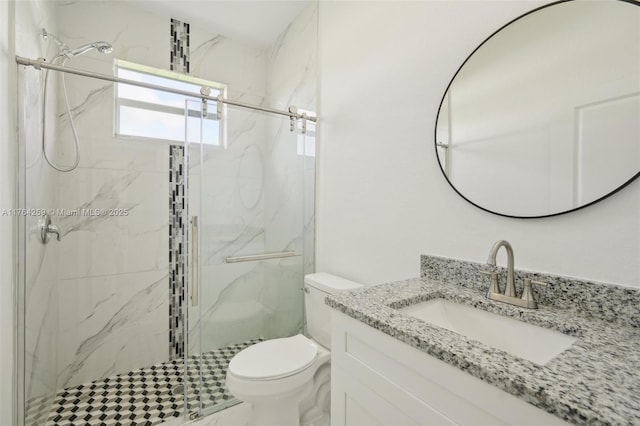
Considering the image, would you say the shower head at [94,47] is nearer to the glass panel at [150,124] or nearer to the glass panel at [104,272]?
the glass panel at [104,272]

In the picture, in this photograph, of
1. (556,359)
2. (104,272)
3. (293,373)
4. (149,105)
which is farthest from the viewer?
(149,105)

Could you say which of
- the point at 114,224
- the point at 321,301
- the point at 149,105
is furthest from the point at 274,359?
the point at 149,105

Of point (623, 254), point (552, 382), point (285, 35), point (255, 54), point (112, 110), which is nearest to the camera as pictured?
point (552, 382)

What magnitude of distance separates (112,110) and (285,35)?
1.53 meters

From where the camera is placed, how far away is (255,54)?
2.74 meters

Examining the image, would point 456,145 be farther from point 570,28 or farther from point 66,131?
point 66,131

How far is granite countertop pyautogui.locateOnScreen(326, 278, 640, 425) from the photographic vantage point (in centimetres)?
46

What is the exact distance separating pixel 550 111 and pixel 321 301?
141cm

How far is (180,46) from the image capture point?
7.78 feet

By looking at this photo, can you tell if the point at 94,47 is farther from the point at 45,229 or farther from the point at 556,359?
the point at 556,359

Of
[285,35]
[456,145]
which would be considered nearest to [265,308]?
[456,145]

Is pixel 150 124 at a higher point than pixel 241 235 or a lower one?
higher

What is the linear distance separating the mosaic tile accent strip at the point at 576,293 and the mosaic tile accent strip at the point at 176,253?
207cm

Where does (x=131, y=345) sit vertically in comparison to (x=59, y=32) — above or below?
below
